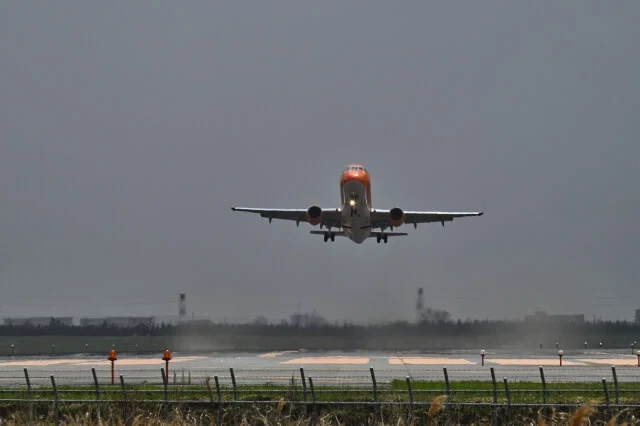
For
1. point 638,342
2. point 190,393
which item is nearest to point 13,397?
point 190,393

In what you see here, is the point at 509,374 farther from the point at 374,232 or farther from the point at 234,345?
the point at 234,345

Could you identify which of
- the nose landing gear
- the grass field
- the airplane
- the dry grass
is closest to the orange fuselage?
the airplane

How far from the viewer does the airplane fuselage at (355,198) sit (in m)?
52.7

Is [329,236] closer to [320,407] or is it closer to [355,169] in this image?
[355,169]

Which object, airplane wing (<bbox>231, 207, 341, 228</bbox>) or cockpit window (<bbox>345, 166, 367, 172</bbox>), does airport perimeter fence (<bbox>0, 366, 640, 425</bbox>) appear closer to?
cockpit window (<bbox>345, 166, 367, 172</bbox>)

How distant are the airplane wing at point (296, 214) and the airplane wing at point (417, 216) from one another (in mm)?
2994

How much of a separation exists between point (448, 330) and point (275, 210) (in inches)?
916

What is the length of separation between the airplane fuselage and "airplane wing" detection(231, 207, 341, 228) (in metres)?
1.02

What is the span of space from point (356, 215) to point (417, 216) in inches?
350

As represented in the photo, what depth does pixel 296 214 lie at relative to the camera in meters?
59.9

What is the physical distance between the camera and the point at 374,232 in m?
62.2

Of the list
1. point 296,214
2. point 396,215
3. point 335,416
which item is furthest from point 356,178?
point 335,416

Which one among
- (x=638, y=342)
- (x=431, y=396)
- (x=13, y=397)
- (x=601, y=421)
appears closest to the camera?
(x=601, y=421)

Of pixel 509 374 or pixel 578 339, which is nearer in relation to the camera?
pixel 509 374
